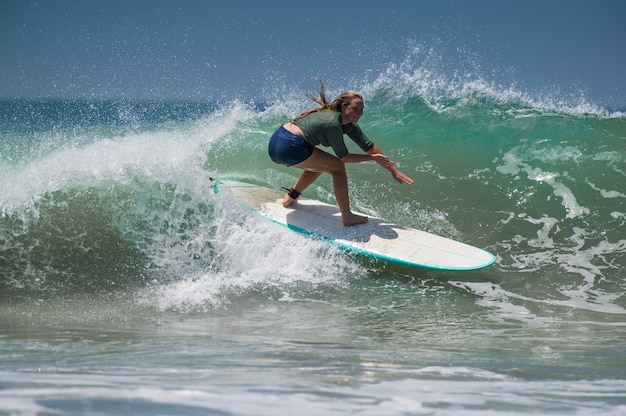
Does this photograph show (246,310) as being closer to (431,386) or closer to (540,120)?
(431,386)

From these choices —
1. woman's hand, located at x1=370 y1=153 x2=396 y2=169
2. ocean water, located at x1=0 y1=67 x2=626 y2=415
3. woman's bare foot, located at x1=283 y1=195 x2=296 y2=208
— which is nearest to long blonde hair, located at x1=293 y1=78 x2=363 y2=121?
woman's hand, located at x1=370 y1=153 x2=396 y2=169

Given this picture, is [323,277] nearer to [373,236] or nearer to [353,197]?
[373,236]

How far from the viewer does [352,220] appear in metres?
6.52

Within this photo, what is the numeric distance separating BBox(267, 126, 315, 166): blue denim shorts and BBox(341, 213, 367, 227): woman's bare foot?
72 cm

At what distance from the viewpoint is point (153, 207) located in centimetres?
695

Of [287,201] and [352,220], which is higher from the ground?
[287,201]

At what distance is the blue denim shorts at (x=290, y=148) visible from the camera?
6125 mm

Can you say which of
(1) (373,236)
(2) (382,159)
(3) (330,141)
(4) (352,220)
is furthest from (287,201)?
(2) (382,159)

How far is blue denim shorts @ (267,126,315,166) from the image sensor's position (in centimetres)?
612

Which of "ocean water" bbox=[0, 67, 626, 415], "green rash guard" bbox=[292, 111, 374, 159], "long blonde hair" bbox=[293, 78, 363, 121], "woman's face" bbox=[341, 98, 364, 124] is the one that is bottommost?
"ocean water" bbox=[0, 67, 626, 415]

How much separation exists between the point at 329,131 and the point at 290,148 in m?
0.43

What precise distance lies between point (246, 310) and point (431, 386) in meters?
2.38

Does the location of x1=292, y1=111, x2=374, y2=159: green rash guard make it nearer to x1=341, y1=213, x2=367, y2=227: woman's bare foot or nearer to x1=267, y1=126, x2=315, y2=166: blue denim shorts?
x1=267, y1=126, x2=315, y2=166: blue denim shorts

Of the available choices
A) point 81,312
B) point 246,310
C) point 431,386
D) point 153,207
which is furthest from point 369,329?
point 153,207
